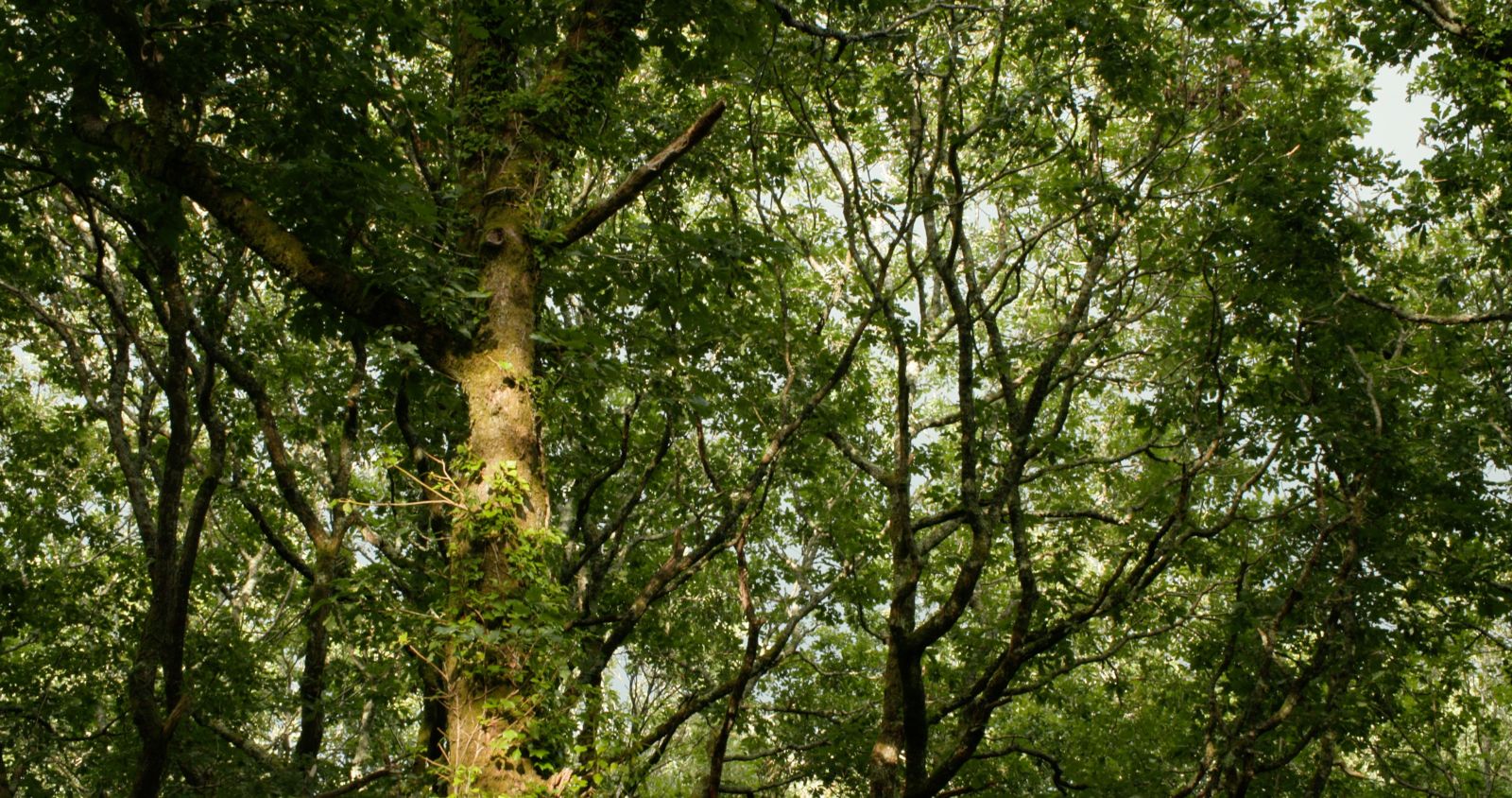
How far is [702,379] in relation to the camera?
25.5 ft

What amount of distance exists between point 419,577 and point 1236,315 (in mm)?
7402

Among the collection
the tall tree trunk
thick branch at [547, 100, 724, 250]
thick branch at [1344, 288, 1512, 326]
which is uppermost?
thick branch at [1344, 288, 1512, 326]

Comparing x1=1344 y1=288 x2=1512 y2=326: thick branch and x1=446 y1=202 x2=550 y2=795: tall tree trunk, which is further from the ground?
x1=1344 y1=288 x2=1512 y2=326: thick branch

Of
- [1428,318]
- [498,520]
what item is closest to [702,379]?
[498,520]

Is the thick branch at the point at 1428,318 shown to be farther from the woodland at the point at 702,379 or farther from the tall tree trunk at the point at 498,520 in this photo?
the tall tree trunk at the point at 498,520

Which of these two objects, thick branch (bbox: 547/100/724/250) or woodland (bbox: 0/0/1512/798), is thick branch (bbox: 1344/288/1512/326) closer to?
woodland (bbox: 0/0/1512/798)

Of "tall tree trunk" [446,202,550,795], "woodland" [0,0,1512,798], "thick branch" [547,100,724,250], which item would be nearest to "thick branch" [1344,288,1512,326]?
"woodland" [0,0,1512,798]

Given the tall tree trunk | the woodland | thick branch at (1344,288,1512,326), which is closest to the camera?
the tall tree trunk

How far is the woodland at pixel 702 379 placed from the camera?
5285 millimetres

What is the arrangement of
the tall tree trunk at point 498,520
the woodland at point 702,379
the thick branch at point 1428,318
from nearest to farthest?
the tall tree trunk at point 498,520 < the woodland at point 702,379 < the thick branch at point 1428,318

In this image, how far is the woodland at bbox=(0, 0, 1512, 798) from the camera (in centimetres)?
529

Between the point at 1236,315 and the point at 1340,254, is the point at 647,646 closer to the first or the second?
the point at 1236,315

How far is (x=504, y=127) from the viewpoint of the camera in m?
6.03

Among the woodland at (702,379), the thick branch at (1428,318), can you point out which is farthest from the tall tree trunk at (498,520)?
the thick branch at (1428,318)
